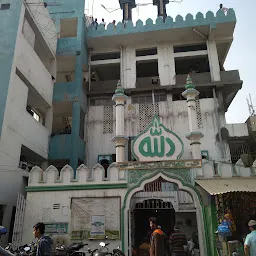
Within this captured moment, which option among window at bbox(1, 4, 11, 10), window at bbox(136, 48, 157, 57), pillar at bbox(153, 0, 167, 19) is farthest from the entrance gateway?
pillar at bbox(153, 0, 167, 19)

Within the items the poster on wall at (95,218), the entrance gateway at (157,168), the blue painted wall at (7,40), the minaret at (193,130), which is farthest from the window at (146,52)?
the poster on wall at (95,218)

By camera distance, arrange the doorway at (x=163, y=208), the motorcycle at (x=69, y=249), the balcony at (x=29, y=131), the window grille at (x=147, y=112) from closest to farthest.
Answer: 1. the motorcycle at (x=69, y=249)
2. the balcony at (x=29, y=131)
3. the doorway at (x=163, y=208)
4. the window grille at (x=147, y=112)

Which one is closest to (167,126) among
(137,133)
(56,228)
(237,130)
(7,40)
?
(137,133)

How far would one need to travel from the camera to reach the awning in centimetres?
847

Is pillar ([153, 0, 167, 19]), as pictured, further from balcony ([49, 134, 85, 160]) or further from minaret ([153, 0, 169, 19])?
balcony ([49, 134, 85, 160])

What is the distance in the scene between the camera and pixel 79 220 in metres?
9.37

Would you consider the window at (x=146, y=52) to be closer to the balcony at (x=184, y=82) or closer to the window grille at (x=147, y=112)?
the balcony at (x=184, y=82)

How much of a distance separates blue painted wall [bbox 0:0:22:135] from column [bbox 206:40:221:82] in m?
10.8

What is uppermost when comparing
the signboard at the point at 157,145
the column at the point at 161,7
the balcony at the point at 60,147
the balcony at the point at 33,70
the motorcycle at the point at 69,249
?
the column at the point at 161,7

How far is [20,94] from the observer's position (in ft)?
40.1

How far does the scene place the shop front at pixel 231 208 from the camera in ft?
26.9

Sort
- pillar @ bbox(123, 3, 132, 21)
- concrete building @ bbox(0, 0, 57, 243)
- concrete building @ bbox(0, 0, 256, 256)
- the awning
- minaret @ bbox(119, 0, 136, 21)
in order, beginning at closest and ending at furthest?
the awning
concrete building @ bbox(0, 0, 256, 256)
concrete building @ bbox(0, 0, 57, 243)
pillar @ bbox(123, 3, 132, 21)
minaret @ bbox(119, 0, 136, 21)

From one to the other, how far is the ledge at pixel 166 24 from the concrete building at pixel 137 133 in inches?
2.5

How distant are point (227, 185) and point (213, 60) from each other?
10194 mm
